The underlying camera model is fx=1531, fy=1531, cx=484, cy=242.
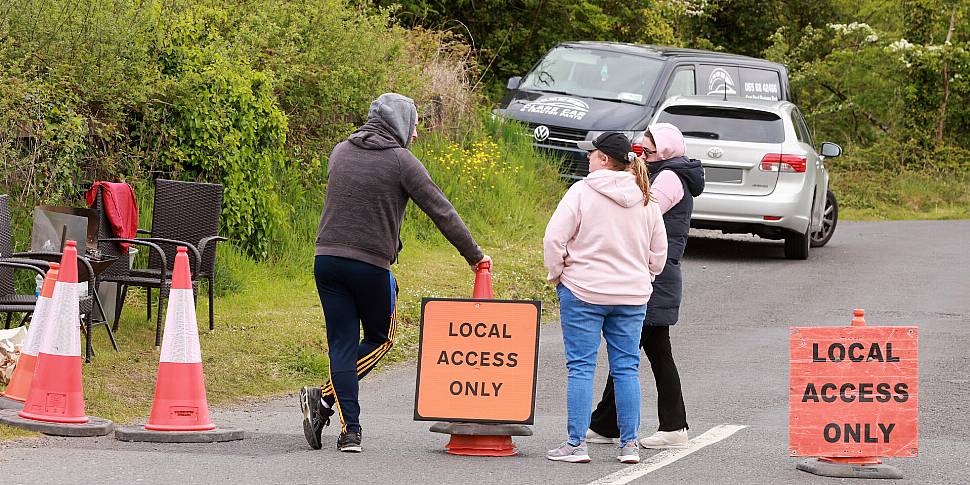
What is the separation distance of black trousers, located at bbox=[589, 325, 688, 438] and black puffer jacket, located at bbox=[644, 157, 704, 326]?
0.11 m

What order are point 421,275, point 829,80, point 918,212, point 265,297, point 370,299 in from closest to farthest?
point 370,299 < point 265,297 < point 421,275 < point 918,212 < point 829,80

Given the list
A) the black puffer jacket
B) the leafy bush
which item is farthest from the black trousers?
the leafy bush

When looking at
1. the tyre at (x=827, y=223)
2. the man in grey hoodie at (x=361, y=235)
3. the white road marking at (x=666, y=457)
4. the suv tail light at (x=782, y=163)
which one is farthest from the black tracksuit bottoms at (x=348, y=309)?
the tyre at (x=827, y=223)

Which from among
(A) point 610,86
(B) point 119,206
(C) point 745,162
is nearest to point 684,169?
(B) point 119,206

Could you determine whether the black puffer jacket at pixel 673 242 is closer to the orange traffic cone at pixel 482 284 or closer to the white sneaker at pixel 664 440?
the white sneaker at pixel 664 440

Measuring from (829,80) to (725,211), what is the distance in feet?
57.6

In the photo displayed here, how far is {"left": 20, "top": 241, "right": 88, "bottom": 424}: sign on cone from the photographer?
25.8 ft

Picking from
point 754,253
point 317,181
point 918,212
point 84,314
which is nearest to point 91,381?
point 84,314

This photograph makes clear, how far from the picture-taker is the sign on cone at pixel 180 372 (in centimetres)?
788

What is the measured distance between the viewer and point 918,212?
84.3ft

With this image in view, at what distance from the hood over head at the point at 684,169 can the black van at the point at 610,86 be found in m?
8.75

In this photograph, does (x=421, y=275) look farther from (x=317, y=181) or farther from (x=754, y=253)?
(x=754, y=253)

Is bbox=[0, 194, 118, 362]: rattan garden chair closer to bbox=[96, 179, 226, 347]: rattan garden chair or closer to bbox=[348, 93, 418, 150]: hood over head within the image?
bbox=[96, 179, 226, 347]: rattan garden chair

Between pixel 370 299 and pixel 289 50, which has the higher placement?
pixel 289 50
